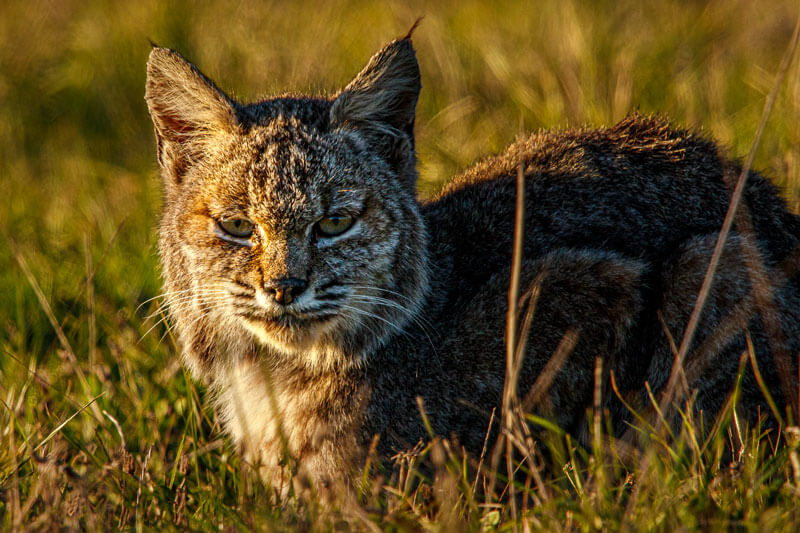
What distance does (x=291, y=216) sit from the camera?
156 inches

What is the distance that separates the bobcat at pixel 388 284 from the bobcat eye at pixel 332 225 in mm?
13

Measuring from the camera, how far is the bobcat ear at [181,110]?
429cm

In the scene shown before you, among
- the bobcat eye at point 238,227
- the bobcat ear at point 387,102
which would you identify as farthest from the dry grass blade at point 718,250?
the bobcat eye at point 238,227

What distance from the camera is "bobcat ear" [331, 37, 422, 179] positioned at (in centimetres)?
430

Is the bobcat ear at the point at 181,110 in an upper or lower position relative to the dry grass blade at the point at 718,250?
upper

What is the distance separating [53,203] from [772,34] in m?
7.20

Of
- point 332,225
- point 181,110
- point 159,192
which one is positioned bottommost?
point 332,225

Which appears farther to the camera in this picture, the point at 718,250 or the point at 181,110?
the point at 181,110

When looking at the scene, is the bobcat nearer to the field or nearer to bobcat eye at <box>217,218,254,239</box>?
bobcat eye at <box>217,218,254,239</box>

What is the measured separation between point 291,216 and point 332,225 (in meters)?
0.22

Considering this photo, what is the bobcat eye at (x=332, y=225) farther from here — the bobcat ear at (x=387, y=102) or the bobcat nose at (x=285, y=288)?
the bobcat ear at (x=387, y=102)

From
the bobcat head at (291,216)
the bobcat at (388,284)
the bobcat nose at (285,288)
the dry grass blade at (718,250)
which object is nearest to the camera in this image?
the dry grass blade at (718,250)

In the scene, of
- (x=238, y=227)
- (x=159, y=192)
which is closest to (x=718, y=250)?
(x=238, y=227)

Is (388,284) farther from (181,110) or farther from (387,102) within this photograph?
(181,110)
